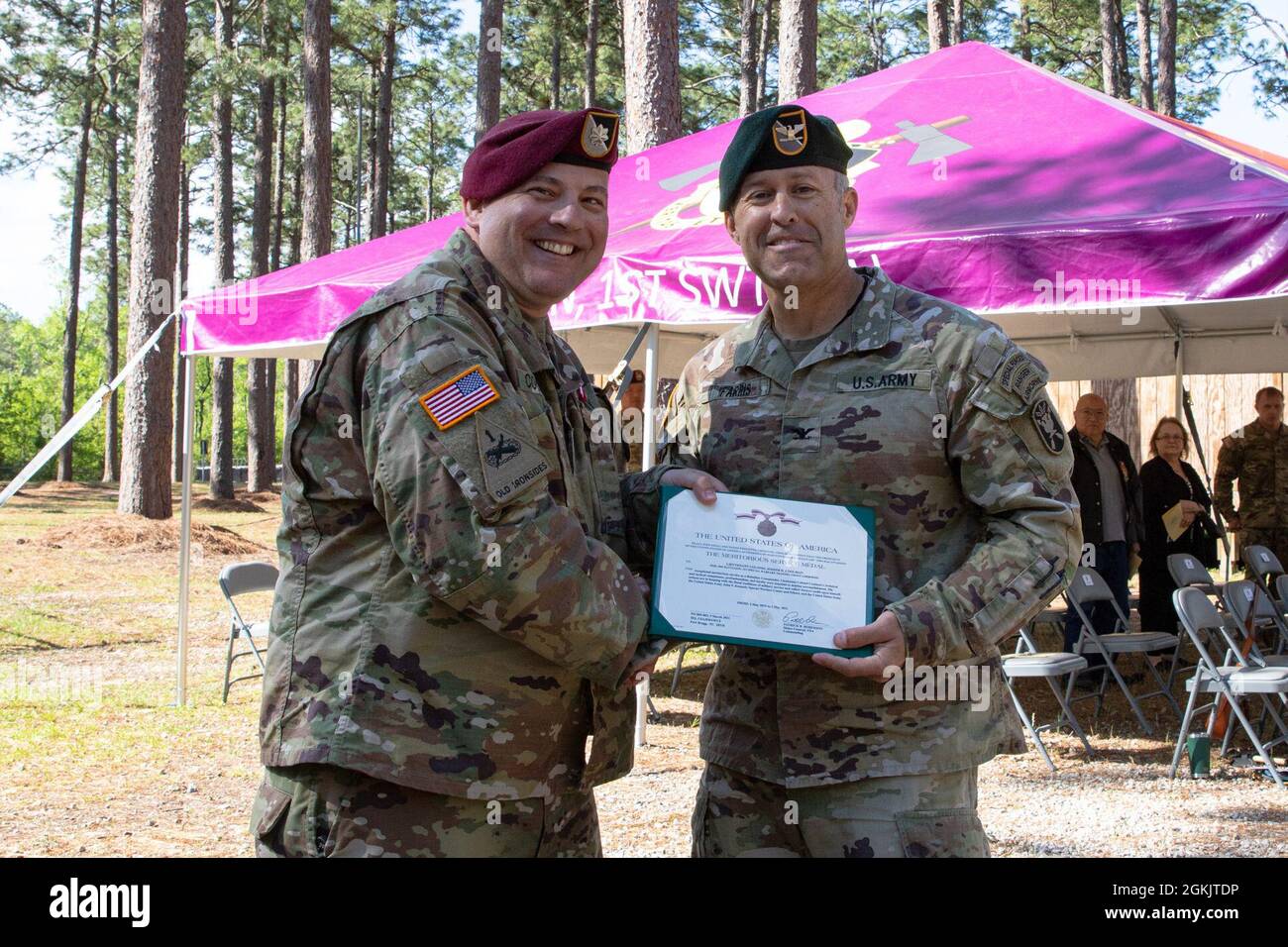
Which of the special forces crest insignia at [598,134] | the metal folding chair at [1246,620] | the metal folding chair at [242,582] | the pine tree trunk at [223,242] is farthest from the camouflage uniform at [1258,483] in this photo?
the pine tree trunk at [223,242]

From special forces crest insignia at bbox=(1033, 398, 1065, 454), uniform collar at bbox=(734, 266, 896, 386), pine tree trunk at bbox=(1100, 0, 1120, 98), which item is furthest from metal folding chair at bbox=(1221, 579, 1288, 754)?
pine tree trunk at bbox=(1100, 0, 1120, 98)

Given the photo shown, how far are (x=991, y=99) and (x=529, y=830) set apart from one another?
19.0ft

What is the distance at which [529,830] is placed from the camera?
2041 millimetres

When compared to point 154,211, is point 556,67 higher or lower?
higher

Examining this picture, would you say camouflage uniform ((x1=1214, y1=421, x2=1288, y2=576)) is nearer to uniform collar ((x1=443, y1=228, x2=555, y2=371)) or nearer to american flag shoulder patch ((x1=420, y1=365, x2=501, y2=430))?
uniform collar ((x1=443, y1=228, x2=555, y2=371))

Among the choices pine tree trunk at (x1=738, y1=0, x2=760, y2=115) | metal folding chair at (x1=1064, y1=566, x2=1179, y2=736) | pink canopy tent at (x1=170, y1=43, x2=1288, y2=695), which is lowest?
metal folding chair at (x1=1064, y1=566, x2=1179, y2=736)

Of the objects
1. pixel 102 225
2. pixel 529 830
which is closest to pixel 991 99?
pixel 529 830

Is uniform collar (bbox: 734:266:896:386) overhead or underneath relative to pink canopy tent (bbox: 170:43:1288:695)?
underneath

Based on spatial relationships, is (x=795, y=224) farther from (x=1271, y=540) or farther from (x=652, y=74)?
(x=1271, y=540)

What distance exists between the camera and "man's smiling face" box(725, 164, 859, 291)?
2.37 m

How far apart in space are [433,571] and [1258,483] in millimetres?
9233

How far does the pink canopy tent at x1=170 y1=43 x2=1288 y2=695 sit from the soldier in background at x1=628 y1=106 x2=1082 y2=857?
8.31 feet

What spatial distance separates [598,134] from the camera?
219cm

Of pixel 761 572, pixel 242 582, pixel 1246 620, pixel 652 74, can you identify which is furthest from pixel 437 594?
pixel 652 74
